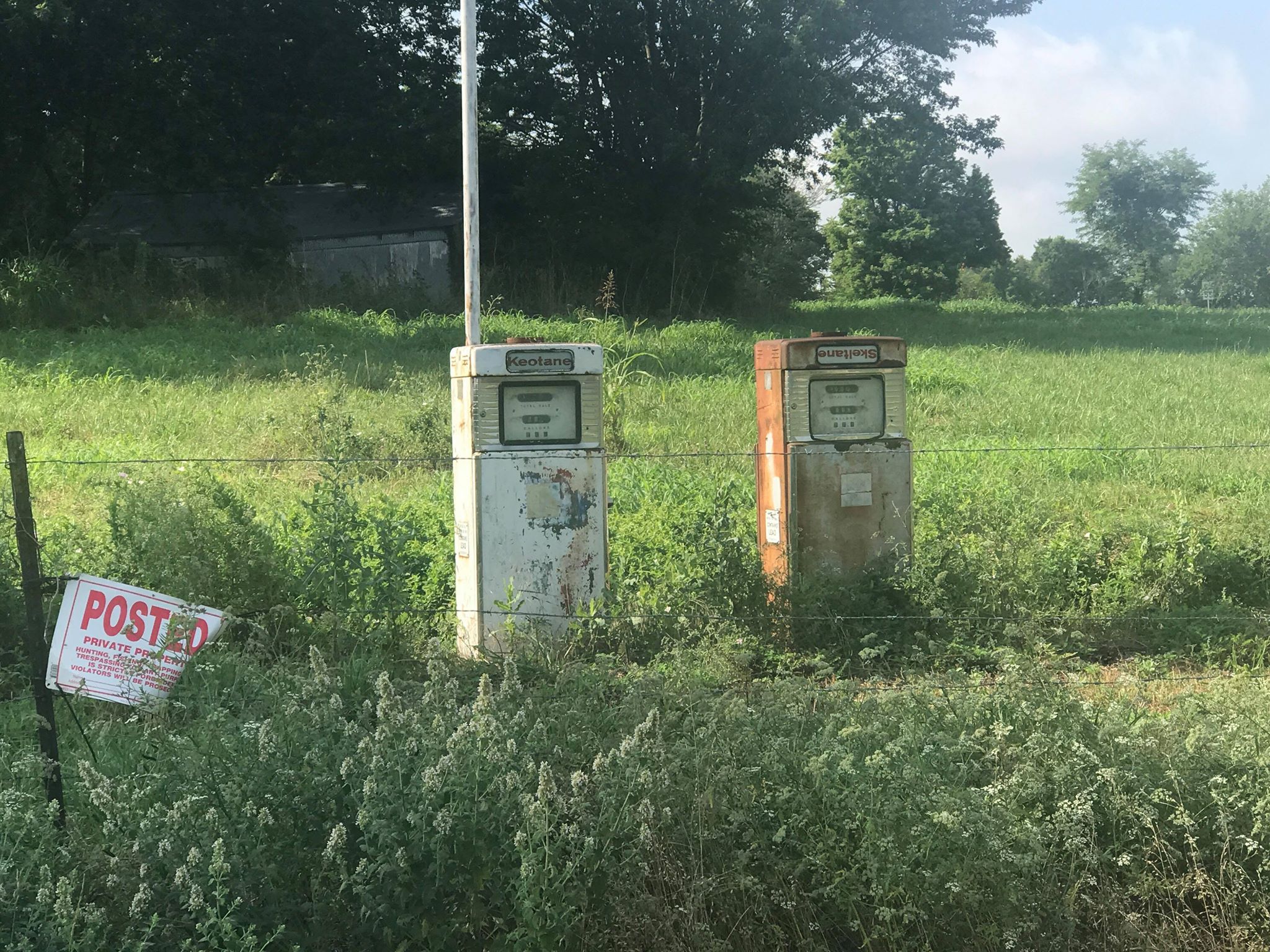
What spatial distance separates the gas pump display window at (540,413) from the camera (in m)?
6.29

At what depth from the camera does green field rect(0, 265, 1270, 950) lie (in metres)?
3.34

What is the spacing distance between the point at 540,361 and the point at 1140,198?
89.8 meters

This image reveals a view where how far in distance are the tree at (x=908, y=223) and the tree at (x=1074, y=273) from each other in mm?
20080

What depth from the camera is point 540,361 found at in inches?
245

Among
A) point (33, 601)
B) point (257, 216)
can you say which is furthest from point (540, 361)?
point (257, 216)

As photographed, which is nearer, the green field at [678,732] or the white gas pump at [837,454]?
the green field at [678,732]

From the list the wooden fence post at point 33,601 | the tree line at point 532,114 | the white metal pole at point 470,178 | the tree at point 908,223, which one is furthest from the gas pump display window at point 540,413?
the tree at point 908,223

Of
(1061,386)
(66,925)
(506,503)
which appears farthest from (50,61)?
(66,925)

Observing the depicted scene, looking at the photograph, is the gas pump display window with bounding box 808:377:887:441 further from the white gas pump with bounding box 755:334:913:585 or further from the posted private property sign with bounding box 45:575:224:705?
the posted private property sign with bounding box 45:575:224:705

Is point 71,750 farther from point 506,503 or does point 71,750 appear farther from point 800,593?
point 800,593

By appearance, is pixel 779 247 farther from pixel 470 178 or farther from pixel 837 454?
pixel 837 454

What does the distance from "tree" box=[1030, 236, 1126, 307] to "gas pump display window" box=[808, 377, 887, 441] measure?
67.2m

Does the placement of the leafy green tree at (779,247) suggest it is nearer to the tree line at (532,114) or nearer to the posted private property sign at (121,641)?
the tree line at (532,114)

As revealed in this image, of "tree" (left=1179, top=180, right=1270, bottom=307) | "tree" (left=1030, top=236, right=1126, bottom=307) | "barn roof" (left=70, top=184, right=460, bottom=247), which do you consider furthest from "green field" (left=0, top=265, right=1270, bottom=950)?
"tree" (left=1179, top=180, right=1270, bottom=307)
